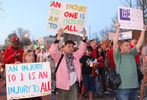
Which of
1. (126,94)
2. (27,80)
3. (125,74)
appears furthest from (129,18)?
(27,80)

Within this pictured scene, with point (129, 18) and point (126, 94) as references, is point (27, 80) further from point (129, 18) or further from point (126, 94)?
point (129, 18)

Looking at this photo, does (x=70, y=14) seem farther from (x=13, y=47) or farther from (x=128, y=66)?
(x=128, y=66)

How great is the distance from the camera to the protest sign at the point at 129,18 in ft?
17.6

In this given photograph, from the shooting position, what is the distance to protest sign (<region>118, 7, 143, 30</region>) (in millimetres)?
5379

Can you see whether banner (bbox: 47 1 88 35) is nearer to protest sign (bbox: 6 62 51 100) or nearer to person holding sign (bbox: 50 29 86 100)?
person holding sign (bbox: 50 29 86 100)

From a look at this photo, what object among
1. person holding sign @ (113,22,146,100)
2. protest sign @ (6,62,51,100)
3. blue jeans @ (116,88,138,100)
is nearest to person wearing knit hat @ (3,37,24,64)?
protest sign @ (6,62,51,100)

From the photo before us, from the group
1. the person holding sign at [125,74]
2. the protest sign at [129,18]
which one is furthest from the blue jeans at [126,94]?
the protest sign at [129,18]

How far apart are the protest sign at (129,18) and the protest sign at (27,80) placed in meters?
1.97

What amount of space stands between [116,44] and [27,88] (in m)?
2.05

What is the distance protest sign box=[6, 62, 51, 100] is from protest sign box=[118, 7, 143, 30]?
6.47 ft

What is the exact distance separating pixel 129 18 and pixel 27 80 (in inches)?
108

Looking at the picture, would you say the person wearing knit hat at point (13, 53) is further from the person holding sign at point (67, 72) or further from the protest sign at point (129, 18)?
the protest sign at point (129, 18)

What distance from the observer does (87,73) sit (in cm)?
743

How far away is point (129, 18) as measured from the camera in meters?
5.56
